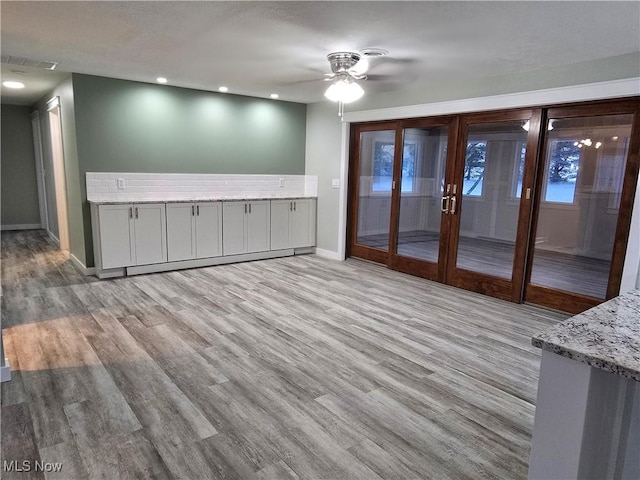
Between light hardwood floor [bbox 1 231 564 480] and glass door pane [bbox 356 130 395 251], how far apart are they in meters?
1.51

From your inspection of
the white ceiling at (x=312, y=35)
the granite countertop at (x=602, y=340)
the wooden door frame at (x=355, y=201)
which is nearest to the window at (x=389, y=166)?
the wooden door frame at (x=355, y=201)

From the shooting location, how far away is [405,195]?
5.66 metres

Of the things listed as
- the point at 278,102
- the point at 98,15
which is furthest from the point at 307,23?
the point at 278,102

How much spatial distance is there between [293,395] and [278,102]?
5112 mm

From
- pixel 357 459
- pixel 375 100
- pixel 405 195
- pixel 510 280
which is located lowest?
pixel 357 459

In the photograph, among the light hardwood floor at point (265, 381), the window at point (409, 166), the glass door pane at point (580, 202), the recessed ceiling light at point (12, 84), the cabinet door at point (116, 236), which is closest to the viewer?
the light hardwood floor at point (265, 381)

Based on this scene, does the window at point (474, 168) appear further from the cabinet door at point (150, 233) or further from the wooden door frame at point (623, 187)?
the cabinet door at point (150, 233)

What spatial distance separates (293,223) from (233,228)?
1047mm

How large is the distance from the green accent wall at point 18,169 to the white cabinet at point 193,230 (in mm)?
5093

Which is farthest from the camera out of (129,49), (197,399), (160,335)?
(129,49)

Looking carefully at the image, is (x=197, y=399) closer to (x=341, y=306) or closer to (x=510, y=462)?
(x=510, y=462)

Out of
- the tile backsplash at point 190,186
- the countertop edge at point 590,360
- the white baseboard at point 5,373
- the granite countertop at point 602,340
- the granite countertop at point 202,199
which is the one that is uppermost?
the tile backsplash at point 190,186

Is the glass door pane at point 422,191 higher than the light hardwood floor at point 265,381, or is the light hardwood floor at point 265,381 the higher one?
the glass door pane at point 422,191

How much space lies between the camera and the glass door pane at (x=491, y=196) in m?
4.50
